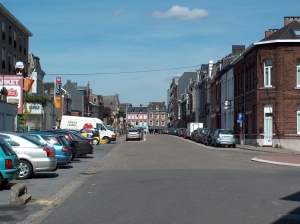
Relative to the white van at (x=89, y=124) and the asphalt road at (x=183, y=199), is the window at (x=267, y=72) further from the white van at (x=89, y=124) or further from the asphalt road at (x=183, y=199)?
the asphalt road at (x=183, y=199)

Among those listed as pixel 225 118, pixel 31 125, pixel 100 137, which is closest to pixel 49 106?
pixel 31 125

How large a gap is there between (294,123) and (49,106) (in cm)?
2978

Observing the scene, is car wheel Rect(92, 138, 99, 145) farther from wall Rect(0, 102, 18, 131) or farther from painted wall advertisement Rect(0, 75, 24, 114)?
painted wall advertisement Rect(0, 75, 24, 114)

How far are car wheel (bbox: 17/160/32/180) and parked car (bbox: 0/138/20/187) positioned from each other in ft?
8.76

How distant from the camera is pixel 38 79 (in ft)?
249

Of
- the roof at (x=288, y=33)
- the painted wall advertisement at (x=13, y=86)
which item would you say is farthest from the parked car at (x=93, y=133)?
the roof at (x=288, y=33)

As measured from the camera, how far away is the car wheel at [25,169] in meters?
17.4

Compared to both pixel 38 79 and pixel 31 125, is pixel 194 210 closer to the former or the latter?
pixel 31 125

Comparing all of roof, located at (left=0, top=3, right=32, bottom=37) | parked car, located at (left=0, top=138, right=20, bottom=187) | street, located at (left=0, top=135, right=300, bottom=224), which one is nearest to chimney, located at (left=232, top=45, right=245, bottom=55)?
roof, located at (left=0, top=3, right=32, bottom=37)

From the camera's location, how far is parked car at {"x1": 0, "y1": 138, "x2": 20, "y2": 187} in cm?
1420

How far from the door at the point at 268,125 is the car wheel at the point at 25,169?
97.9 ft

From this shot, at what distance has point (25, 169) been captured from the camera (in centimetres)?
1741

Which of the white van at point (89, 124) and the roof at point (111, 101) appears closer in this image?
the white van at point (89, 124)

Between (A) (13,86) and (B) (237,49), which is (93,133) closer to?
(A) (13,86)
